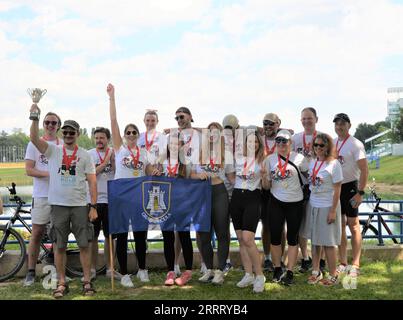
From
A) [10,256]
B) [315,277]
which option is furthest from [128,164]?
[315,277]

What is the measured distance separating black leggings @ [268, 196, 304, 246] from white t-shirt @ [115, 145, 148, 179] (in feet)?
6.23

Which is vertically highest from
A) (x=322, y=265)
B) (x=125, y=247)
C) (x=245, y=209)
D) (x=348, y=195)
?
(x=348, y=195)

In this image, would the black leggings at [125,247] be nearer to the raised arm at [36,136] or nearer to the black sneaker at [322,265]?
the raised arm at [36,136]

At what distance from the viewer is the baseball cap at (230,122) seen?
6.17 m

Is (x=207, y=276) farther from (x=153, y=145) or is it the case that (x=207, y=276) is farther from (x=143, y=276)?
(x=153, y=145)

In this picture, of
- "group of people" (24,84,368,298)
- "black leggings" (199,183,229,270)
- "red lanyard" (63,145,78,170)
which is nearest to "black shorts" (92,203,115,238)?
"group of people" (24,84,368,298)

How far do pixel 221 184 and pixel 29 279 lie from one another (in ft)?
10.1

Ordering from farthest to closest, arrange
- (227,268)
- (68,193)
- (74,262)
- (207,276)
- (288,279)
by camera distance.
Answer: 1. (74,262)
2. (227,268)
3. (207,276)
4. (288,279)
5. (68,193)

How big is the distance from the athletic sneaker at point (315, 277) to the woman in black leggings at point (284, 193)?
315 mm

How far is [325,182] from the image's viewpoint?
591cm

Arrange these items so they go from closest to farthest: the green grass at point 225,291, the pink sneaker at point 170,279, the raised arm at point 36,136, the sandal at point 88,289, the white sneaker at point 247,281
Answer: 1. the raised arm at point 36,136
2. the green grass at point 225,291
3. the sandal at point 88,289
4. the white sneaker at point 247,281
5. the pink sneaker at point 170,279

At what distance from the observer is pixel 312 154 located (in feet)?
20.5

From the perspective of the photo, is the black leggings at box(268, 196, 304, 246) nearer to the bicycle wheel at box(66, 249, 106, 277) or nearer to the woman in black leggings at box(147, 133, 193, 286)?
the woman in black leggings at box(147, 133, 193, 286)

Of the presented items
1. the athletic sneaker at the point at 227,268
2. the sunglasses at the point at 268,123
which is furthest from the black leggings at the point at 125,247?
the sunglasses at the point at 268,123
